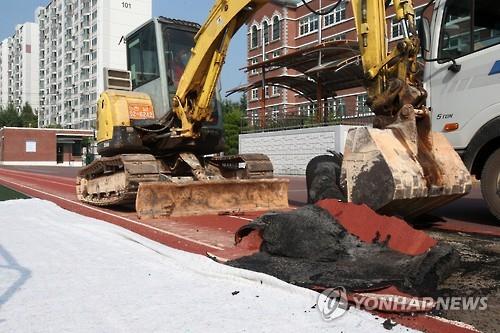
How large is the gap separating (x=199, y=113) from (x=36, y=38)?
134110mm

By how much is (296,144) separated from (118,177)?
17639 mm

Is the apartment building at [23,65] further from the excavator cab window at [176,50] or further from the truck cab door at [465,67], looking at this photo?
the truck cab door at [465,67]

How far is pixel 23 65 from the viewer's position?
127m

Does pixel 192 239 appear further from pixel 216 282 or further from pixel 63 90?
pixel 63 90

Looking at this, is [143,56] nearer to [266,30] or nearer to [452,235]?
[452,235]

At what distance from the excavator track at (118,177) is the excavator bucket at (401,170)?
4120mm

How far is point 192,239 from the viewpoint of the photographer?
20.3 ft

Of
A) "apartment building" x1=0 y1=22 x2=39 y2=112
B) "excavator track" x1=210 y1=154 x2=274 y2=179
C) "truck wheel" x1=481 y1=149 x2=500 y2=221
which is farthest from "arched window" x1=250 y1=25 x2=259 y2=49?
"apartment building" x1=0 y1=22 x2=39 y2=112

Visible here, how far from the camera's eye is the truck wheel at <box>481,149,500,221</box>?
6.41 meters

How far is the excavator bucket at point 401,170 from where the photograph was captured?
5.38 meters

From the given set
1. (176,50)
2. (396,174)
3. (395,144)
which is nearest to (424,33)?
(395,144)

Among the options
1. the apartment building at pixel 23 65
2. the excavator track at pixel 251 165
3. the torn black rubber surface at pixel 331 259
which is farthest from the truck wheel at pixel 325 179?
the apartment building at pixel 23 65

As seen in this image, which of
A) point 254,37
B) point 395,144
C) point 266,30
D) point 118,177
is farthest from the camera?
point 254,37

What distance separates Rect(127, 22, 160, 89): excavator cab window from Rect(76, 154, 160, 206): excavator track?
1709 mm
